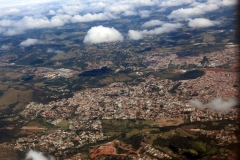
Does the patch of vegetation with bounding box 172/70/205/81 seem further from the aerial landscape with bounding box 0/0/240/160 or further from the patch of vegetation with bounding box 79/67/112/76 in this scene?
the patch of vegetation with bounding box 79/67/112/76

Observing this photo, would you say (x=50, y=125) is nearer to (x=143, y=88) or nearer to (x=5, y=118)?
(x=5, y=118)

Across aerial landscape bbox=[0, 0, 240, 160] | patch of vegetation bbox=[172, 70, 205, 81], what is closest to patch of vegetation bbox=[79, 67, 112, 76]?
aerial landscape bbox=[0, 0, 240, 160]

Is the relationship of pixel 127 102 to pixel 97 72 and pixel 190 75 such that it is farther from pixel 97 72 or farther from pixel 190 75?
pixel 97 72

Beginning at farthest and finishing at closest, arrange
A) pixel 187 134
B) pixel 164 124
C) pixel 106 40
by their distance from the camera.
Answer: pixel 106 40, pixel 164 124, pixel 187 134

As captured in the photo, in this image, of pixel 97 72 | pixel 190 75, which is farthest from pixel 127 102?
pixel 97 72

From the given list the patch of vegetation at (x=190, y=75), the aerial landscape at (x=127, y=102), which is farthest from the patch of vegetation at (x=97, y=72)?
the patch of vegetation at (x=190, y=75)

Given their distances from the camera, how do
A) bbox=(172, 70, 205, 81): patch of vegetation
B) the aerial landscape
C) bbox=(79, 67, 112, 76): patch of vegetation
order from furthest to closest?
bbox=(79, 67, 112, 76): patch of vegetation, bbox=(172, 70, 205, 81): patch of vegetation, the aerial landscape

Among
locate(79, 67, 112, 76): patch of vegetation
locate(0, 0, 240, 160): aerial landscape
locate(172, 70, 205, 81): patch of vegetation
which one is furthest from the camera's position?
locate(79, 67, 112, 76): patch of vegetation

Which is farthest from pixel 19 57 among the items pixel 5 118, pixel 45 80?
pixel 5 118

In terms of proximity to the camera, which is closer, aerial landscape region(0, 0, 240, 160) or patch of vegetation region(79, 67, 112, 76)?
aerial landscape region(0, 0, 240, 160)
